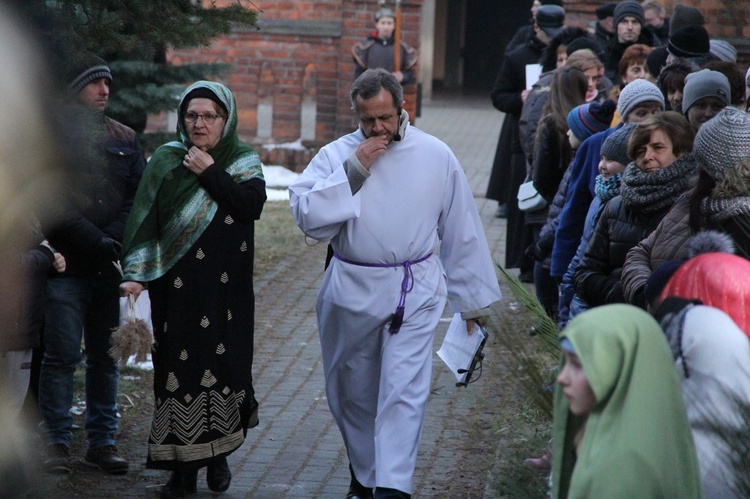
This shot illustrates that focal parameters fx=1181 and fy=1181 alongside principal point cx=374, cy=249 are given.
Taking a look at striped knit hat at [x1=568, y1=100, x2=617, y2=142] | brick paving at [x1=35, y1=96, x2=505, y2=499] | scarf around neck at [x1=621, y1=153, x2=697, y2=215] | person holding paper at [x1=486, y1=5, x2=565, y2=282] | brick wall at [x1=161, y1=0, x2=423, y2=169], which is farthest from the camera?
brick wall at [x1=161, y1=0, x2=423, y2=169]

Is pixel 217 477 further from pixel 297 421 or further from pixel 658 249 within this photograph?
pixel 658 249

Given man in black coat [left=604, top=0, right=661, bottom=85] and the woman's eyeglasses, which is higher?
the woman's eyeglasses

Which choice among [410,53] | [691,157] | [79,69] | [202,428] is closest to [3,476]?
[79,69]

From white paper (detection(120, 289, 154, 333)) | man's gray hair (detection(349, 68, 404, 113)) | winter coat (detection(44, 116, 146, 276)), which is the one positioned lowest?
white paper (detection(120, 289, 154, 333))

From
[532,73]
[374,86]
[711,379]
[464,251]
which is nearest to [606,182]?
[464,251]

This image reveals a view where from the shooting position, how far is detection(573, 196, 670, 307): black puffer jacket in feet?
16.3

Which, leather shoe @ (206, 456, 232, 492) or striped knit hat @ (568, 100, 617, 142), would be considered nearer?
leather shoe @ (206, 456, 232, 492)

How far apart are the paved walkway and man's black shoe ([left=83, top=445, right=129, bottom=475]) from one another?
41 cm

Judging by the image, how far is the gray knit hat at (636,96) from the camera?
6.23m

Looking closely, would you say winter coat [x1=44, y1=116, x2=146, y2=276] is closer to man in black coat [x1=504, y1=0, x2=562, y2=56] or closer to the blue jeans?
the blue jeans

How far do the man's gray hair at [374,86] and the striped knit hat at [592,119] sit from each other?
6.24ft

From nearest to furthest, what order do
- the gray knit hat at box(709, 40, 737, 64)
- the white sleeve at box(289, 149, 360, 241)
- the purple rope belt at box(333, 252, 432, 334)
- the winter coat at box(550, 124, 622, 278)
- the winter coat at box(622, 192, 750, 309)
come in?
the winter coat at box(622, 192, 750, 309) → the white sleeve at box(289, 149, 360, 241) → the purple rope belt at box(333, 252, 432, 334) → the winter coat at box(550, 124, 622, 278) → the gray knit hat at box(709, 40, 737, 64)

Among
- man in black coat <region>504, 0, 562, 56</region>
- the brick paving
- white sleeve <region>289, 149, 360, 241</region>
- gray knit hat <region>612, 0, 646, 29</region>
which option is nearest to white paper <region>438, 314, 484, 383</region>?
the brick paving

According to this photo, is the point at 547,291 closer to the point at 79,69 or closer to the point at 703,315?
the point at 79,69
